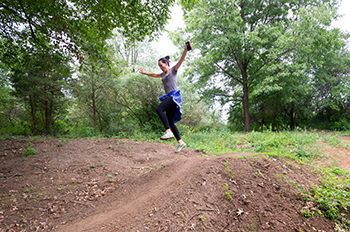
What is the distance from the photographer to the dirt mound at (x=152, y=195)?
8.71 feet

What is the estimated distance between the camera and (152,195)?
3.30 metres

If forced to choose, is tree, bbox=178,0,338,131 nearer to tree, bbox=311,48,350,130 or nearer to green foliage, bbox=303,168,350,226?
tree, bbox=311,48,350,130

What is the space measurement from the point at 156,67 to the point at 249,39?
5.67 meters

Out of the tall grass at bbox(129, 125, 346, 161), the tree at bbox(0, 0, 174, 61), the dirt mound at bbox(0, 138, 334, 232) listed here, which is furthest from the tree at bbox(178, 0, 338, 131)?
the dirt mound at bbox(0, 138, 334, 232)

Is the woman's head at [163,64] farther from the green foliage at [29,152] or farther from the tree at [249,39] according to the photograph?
the tree at [249,39]

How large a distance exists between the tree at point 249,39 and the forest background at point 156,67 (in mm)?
61

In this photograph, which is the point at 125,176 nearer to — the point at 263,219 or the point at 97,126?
the point at 263,219

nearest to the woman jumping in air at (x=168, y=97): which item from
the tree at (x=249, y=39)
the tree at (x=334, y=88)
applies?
the tree at (x=249, y=39)

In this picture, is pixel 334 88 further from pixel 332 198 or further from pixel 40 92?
pixel 40 92

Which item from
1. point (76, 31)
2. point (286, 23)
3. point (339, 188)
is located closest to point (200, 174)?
point (339, 188)

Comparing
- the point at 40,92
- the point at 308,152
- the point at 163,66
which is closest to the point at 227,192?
the point at 163,66

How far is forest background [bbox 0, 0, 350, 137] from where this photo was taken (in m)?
5.95

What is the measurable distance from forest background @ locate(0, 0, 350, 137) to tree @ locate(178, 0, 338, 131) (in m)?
0.06

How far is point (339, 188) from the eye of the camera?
11.4 ft
